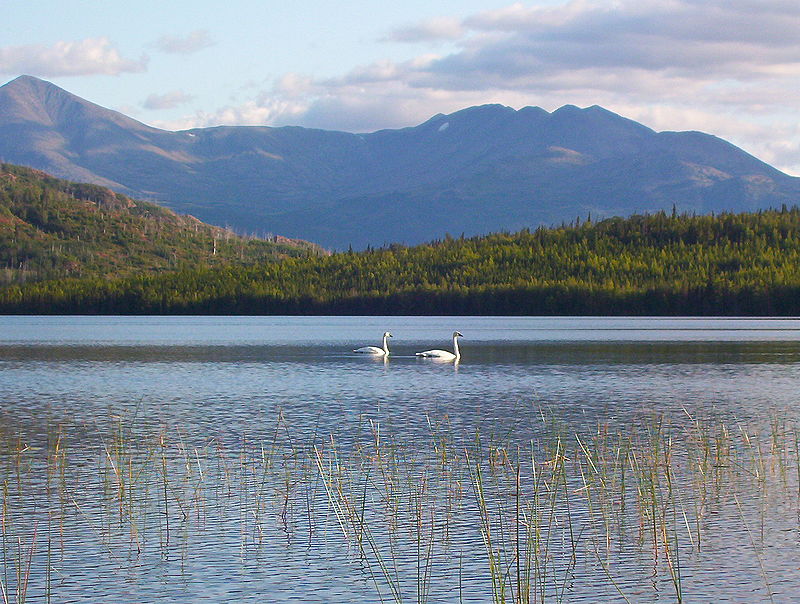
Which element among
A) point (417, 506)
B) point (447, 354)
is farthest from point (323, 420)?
point (447, 354)

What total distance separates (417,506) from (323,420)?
1530cm

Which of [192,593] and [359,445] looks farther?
A: [359,445]

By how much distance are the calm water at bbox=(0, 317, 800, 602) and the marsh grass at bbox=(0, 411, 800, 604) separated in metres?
0.11

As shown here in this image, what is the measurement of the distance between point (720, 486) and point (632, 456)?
302 centimetres

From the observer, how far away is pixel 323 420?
129ft

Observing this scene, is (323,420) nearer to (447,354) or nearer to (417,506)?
(417,506)

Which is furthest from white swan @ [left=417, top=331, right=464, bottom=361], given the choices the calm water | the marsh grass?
the marsh grass

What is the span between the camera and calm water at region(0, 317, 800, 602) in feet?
64.4

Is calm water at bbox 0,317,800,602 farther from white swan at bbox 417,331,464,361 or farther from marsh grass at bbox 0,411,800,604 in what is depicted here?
white swan at bbox 417,331,464,361

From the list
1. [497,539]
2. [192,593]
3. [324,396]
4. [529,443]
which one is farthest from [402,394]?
[192,593]

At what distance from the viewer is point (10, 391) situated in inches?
2008

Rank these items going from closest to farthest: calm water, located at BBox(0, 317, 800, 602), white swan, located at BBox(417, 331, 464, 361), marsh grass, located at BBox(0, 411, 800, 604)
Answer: calm water, located at BBox(0, 317, 800, 602), marsh grass, located at BBox(0, 411, 800, 604), white swan, located at BBox(417, 331, 464, 361)

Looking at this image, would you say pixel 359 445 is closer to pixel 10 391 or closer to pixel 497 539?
pixel 497 539

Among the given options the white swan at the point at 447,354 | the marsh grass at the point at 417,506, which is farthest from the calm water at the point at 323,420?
the white swan at the point at 447,354
